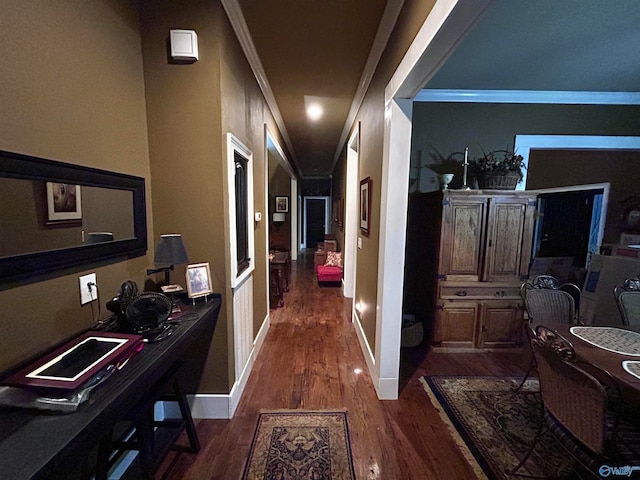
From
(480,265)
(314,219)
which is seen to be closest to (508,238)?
(480,265)

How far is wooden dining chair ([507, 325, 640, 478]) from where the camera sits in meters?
1.16

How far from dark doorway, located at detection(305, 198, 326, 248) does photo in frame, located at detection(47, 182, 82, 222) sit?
9379 mm

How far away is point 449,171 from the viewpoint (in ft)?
10.4

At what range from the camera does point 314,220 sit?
10.7 meters

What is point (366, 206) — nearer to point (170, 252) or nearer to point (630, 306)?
point (170, 252)

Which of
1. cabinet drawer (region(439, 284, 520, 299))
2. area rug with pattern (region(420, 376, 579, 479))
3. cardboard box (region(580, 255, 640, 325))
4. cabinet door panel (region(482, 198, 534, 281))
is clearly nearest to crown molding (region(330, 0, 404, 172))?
cabinet door panel (region(482, 198, 534, 281))

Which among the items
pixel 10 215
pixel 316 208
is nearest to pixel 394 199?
pixel 10 215

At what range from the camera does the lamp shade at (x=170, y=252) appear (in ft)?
5.10

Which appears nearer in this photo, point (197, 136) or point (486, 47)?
point (197, 136)

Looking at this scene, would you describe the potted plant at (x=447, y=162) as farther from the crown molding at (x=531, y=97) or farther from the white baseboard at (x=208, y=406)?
the white baseboard at (x=208, y=406)

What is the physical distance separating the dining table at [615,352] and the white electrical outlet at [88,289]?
2535 millimetres

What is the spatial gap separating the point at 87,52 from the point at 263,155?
1880 mm

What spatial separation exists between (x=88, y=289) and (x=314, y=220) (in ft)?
31.1

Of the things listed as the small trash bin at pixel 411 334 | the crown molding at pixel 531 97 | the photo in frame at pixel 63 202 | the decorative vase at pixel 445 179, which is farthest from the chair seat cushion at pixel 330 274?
the photo in frame at pixel 63 202
